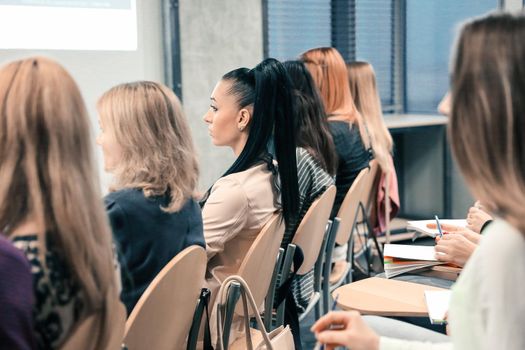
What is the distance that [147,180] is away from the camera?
1814mm

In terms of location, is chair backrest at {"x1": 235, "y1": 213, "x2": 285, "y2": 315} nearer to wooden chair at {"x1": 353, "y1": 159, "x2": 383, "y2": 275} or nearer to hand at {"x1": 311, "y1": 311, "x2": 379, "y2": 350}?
hand at {"x1": 311, "y1": 311, "x2": 379, "y2": 350}

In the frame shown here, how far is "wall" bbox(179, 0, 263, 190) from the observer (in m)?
3.87

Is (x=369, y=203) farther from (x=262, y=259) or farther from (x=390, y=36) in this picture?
(x=390, y=36)

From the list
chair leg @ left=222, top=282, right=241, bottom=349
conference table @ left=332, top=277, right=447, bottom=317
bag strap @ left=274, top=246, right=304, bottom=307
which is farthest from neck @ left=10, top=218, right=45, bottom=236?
bag strap @ left=274, top=246, right=304, bottom=307

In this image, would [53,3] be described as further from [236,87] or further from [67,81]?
[67,81]

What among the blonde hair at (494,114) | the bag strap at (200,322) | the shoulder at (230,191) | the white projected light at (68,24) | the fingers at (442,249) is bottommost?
the bag strap at (200,322)

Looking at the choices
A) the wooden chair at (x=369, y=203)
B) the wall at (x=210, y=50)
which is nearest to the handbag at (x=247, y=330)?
the wooden chair at (x=369, y=203)

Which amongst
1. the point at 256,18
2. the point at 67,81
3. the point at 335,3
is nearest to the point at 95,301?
the point at 67,81

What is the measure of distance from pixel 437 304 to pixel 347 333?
0.48 m

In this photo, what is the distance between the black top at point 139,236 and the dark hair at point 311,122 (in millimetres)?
1067

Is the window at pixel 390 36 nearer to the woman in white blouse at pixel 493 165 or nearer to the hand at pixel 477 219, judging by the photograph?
the hand at pixel 477 219

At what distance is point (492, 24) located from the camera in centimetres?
106

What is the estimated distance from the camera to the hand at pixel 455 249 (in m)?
1.78

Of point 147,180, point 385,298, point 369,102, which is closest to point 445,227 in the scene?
point 385,298
